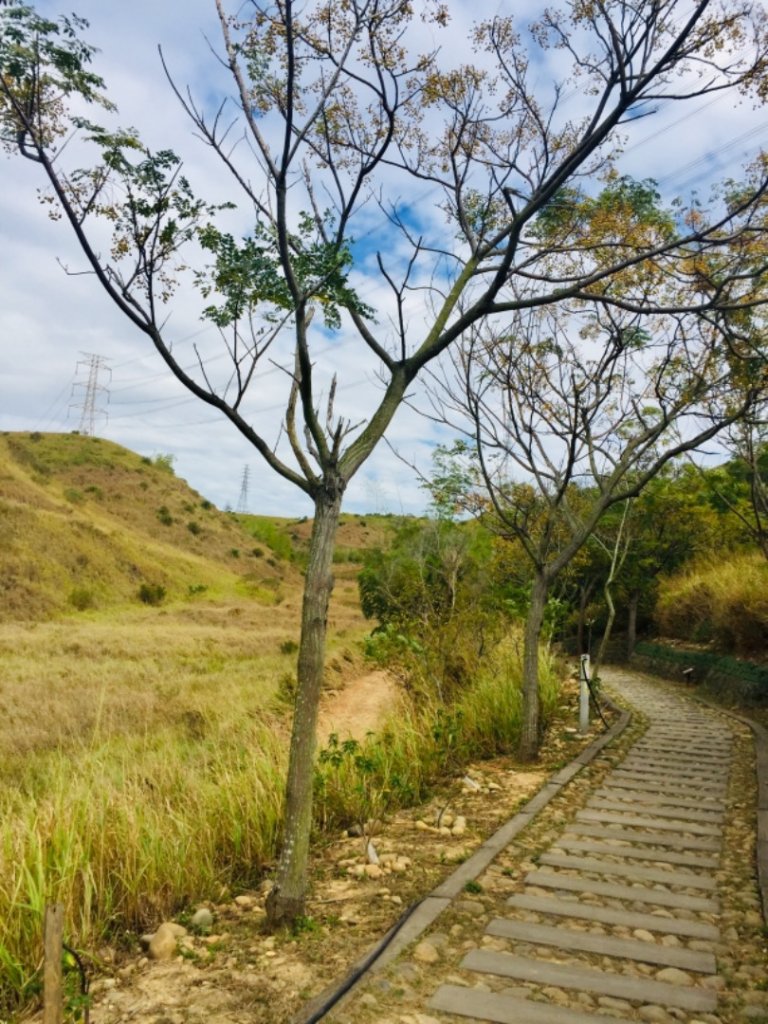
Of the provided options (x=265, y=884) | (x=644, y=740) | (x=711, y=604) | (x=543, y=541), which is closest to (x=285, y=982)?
(x=265, y=884)

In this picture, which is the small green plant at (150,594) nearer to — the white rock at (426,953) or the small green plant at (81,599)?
the small green plant at (81,599)

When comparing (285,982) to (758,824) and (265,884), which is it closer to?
(265,884)

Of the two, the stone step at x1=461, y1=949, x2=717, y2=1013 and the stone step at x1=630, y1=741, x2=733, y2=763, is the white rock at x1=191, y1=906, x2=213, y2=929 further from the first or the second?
the stone step at x1=630, y1=741, x2=733, y2=763

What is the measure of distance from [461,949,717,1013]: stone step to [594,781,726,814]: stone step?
3473 millimetres

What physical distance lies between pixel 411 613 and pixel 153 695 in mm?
7857

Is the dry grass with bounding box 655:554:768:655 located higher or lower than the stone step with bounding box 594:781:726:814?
higher

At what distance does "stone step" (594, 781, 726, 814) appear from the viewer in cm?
679

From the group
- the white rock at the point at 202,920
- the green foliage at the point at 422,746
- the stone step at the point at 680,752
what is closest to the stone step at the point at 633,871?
the green foliage at the point at 422,746

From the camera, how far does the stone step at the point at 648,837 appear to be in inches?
225

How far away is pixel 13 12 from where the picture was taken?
415 centimetres

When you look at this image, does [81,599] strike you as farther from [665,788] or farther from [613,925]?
[613,925]

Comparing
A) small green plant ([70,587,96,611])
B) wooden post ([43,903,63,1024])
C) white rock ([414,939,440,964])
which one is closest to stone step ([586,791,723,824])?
white rock ([414,939,440,964])

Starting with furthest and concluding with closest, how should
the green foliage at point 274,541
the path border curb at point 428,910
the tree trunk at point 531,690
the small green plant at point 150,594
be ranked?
the green foliage at point 274,541
the small green plant at point 150,594
the tree trunk at point 531,690
the path border curb at point 428,910

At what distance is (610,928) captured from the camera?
421cm
